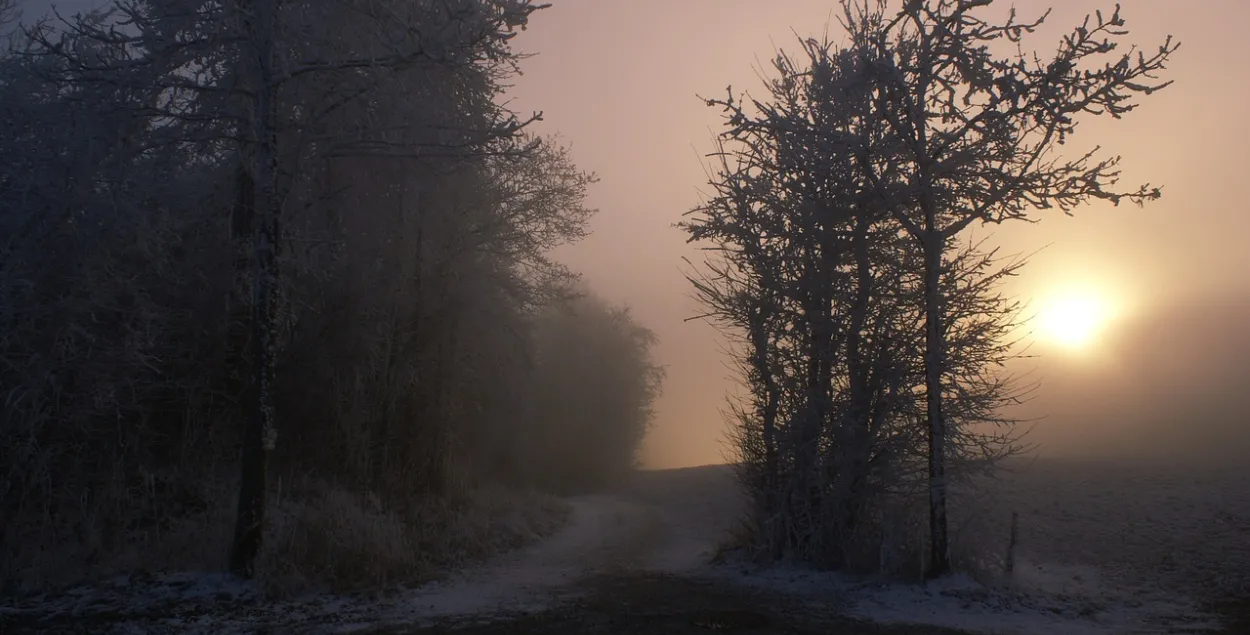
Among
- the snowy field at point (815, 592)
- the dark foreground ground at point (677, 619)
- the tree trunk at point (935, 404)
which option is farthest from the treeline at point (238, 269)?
the tree trunk at point (935, 404)

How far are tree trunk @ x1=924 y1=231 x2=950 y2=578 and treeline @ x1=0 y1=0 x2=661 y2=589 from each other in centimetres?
574

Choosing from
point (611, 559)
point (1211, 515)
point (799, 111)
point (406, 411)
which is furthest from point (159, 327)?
point (1211, 515)

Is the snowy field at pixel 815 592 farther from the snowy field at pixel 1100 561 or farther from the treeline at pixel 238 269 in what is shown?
the treeline at pixel 238 269

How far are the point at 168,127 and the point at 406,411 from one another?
7473 mm

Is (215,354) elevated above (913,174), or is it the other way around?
(913,174)

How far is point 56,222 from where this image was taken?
10859mm

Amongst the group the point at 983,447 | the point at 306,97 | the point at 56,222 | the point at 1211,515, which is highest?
the point at 306,97

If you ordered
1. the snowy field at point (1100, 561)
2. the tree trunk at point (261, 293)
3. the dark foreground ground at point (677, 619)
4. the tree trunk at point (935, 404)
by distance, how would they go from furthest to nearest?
the tree trunk at point (935, 404) → the tree trunk at point (261, 293) → the snowy field at point (1100, 561) → the dark foreground ground at point (677, 619)

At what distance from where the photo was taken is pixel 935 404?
34.8 ft

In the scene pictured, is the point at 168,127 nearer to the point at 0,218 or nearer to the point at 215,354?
the point at 0,218

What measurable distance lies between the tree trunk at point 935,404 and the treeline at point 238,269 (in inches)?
226

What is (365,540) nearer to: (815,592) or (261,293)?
(261,293)

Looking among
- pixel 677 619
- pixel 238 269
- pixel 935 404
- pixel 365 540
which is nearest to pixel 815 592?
pixel 677 619

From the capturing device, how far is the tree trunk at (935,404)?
409 inches
